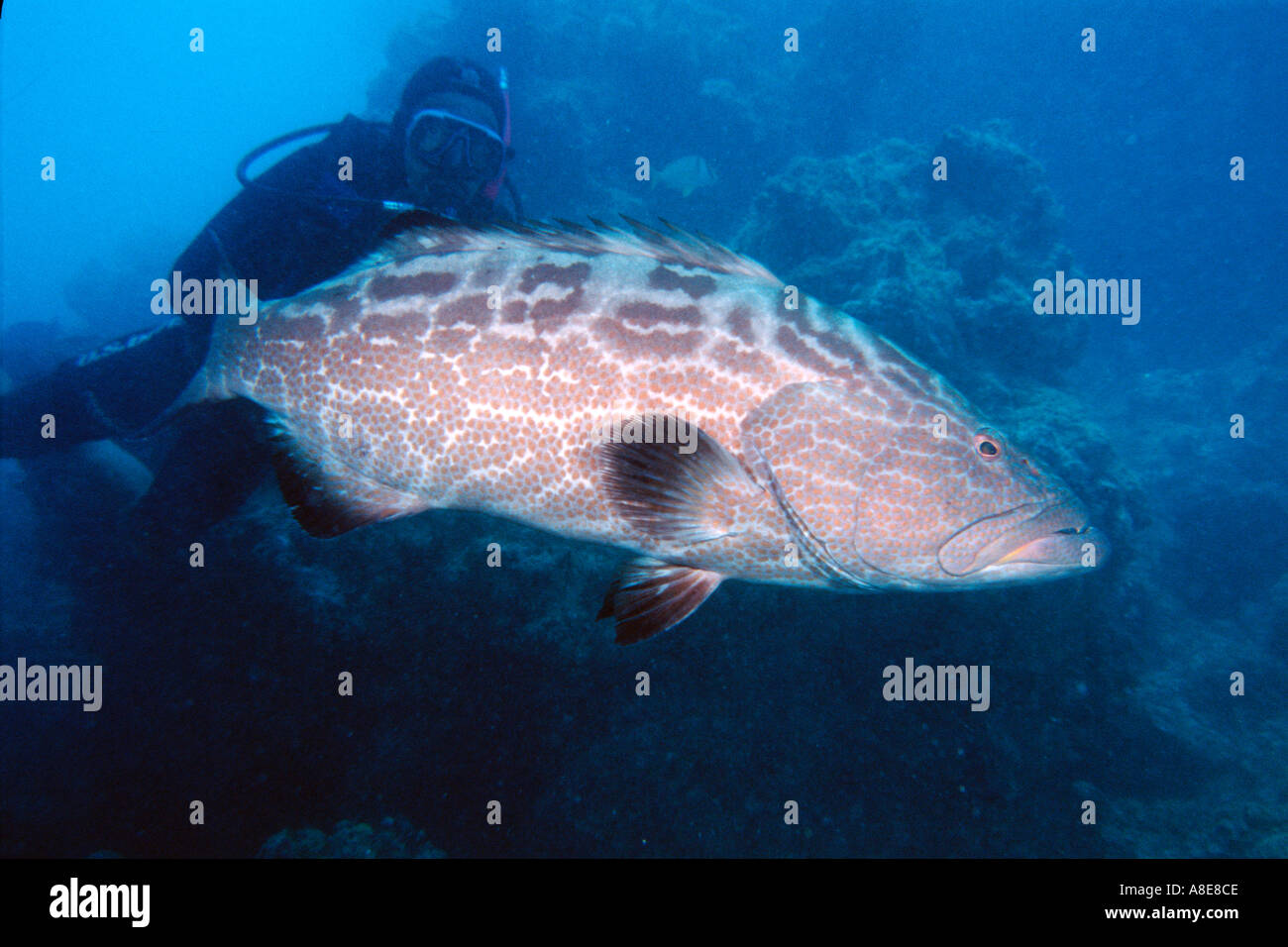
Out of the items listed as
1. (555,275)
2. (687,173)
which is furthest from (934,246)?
(555,275)

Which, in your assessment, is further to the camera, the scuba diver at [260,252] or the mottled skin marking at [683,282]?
the scuba diver at [260,252]

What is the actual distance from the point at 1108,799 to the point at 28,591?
1320cm

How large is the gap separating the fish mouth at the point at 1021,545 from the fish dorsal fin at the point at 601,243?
5.04ft

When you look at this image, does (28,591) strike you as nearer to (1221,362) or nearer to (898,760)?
(898,760)

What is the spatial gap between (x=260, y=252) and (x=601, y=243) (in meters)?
3.22

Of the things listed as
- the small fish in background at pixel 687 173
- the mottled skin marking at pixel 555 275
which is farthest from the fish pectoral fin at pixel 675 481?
the small fish in background at pixel 687 173

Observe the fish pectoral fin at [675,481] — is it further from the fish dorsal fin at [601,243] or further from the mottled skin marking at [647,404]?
the fish dorsal fin at [601,243]

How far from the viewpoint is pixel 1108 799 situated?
5281mm

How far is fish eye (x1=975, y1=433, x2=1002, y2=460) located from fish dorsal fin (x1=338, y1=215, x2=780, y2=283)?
4.07 feet

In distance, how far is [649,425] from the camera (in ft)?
7.73

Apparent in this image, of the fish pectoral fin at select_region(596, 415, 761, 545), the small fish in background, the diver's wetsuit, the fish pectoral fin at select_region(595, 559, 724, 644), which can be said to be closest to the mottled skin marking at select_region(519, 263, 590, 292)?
the fish pectoral fin at select_region(596, 415, 761, 545)

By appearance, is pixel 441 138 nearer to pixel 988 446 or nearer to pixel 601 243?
pixel 601 243

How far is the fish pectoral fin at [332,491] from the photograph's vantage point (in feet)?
8.79

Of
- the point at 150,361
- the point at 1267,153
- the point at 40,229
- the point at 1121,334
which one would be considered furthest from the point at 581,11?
the point at 40,229
